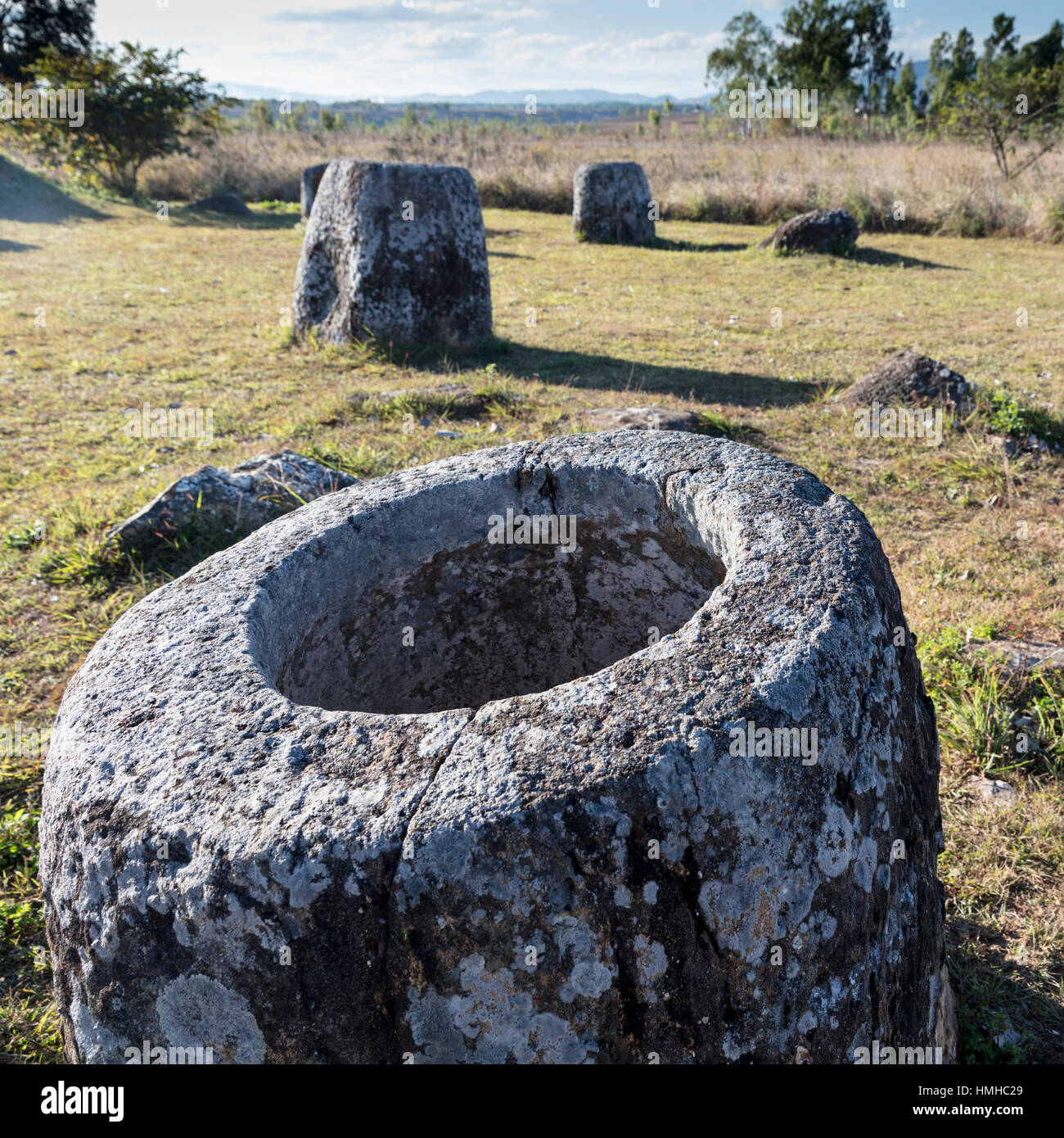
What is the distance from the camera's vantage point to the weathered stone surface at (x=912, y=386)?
5.67 m

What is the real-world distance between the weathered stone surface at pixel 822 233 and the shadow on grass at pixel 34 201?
39.5 feet

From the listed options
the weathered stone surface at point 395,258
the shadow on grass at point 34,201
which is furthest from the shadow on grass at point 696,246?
the shadow on grass at point 34,201

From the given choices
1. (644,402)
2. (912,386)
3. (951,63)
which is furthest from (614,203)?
(951,63)

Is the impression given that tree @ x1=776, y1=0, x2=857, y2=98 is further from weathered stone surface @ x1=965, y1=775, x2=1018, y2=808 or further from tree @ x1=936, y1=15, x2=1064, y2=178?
weathered stone surface @ x1=965, y1=775, x2=1018, y2=808

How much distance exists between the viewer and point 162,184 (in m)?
18.0

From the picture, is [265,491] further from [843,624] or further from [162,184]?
[162,184]

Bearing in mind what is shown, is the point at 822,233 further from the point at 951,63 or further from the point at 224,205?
the point at 951,63

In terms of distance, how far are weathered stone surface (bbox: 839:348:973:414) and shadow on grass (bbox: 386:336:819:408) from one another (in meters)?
0.49

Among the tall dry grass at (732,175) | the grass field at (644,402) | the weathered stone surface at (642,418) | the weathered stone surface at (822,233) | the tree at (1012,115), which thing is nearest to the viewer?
the grass field at (644,402)

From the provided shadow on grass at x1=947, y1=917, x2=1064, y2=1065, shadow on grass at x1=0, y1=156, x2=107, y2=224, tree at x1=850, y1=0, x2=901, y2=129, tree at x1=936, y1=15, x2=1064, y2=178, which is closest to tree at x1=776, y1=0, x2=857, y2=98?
tree at x1=850, y1=0, x2=901, y2=129

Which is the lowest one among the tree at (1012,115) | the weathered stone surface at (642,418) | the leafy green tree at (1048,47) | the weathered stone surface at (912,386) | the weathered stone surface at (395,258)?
the weathered stone surface at (642,418)

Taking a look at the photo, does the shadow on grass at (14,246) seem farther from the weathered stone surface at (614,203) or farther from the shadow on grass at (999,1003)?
the shadow on grass at (999,1003)

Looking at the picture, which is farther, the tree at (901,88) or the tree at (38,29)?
the tree at (901,88)

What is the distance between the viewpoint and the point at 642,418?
536cm
